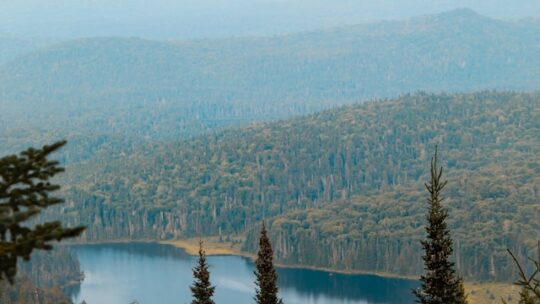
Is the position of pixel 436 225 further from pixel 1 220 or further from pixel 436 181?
pixel 1 220

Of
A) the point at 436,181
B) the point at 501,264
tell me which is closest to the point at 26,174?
the point at 436,181

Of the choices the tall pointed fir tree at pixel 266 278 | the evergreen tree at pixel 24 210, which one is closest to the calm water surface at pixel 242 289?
the tall pointed fir tree at pixel 266 278

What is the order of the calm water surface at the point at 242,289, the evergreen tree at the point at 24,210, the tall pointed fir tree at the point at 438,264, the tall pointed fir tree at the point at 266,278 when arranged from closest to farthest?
the evergreen tree at the point at 24,210
the tall pointed fir tree at the point at 438,264
the tall pointed fir tree at the point at 266,278
the calm water surface at the point at 242,289

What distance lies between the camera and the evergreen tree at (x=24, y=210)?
17422 millimetres

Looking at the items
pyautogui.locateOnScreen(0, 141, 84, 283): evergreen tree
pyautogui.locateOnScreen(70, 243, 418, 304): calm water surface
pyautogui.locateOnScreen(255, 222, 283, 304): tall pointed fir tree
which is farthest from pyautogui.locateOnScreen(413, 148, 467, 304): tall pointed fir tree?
pyautogui.locateOnScreen(70, 243, 418, 304): calm water surface

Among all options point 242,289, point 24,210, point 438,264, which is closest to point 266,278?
point 438,264

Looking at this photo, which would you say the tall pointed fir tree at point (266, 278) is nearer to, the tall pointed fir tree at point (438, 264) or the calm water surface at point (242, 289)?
the tall pointed fir tree at point (438, 264)

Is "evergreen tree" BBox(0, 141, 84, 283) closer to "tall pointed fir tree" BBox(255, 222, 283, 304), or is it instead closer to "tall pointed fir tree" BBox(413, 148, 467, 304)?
"tall pointed fir tree" BBox(413, 148, 467, 304)

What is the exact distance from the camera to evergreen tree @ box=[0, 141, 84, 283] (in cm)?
1742

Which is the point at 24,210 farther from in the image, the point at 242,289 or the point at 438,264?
the point at 242,289

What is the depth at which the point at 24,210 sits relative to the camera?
17719 mm

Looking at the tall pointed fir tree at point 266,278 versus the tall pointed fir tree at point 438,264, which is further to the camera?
the tall pointed fir tree at point 266,278

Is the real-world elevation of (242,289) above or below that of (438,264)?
below

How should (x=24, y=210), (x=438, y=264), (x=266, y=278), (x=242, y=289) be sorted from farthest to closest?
(x=242, y=289) < (x=266, y=278) < (x=438, y=264) < (x=24, y=210)
